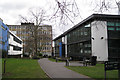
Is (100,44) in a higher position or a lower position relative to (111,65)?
higher

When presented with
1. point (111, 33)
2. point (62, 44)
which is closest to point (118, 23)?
point (111, 33)

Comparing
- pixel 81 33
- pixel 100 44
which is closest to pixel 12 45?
pixel 81 33

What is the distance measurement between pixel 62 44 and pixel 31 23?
14.5 metres

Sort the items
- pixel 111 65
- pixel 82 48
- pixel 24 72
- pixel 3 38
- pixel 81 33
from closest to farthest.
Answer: pixel 111 65, pixel 24 72, pixel 3 38, pixel 82 48, pixel 81 33

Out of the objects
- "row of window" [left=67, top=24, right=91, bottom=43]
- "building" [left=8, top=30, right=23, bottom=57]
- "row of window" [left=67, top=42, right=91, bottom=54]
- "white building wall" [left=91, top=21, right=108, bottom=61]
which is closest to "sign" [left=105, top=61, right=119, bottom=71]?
"white building wall" [left=91, top=21, right=108, bottom=61]

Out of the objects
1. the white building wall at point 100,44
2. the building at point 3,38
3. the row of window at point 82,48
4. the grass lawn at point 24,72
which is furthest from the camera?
the row of window at point 82,48

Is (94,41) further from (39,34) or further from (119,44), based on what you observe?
(39,34)

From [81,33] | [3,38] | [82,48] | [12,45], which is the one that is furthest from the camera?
[12,45]

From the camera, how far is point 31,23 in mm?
43094

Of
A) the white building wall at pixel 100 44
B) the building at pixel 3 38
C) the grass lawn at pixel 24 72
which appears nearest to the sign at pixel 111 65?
the grass lawn at pixel 24 72

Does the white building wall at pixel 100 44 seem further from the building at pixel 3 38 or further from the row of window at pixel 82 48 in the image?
the building at pixel 3 38

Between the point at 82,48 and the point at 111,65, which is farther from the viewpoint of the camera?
the point at 82,48

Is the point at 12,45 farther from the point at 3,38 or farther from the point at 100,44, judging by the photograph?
the point at 3,38

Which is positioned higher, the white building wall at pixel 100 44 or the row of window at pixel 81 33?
the row of window at pixel 81 33
